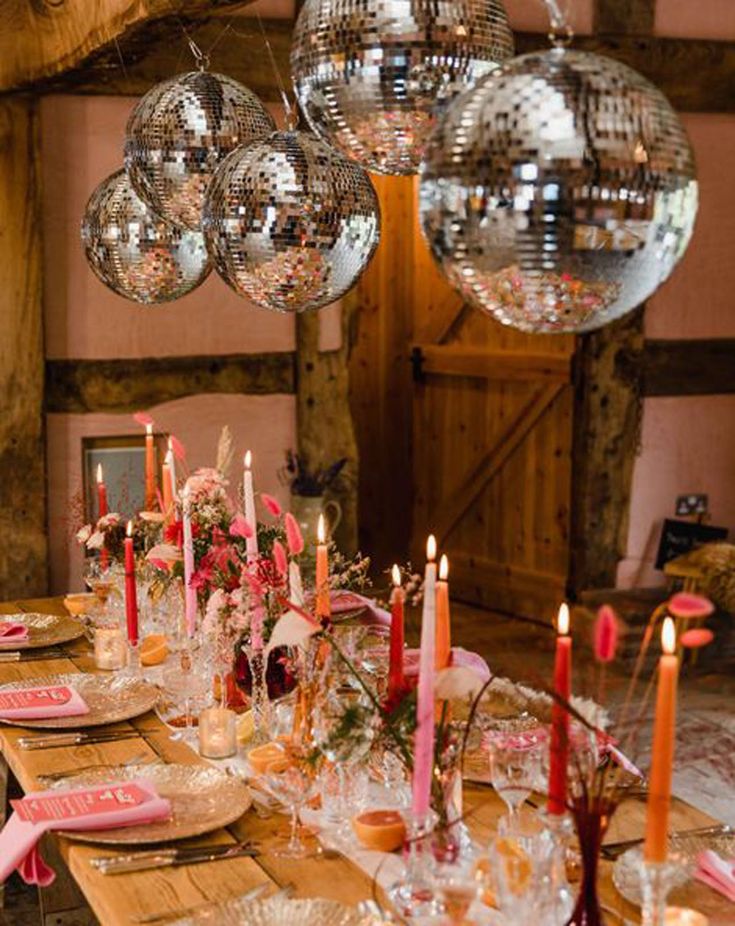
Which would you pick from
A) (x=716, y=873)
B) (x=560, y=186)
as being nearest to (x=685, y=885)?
(x=716, y=873)

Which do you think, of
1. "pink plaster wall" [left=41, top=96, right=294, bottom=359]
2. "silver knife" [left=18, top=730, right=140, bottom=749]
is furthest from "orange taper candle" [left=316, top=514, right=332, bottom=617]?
"pink plaster wall" [left=41, top=96, right=294, bottom=359]

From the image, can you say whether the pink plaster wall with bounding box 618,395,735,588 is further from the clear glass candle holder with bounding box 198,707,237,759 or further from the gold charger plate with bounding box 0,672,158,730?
the clear glass candle holder with bounding box 198,707,237,759

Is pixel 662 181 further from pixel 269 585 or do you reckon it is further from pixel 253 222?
pixel 269 585

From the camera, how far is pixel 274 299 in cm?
241

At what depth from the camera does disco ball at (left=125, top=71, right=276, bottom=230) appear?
2.72 meters

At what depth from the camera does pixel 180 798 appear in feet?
7.26

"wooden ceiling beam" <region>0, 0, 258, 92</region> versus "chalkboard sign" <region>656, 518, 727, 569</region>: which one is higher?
"wooden ceiling beam" <region>0, 0, 258, 92</region>

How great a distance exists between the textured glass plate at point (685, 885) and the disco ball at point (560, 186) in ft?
2.62

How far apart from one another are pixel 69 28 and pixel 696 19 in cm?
303

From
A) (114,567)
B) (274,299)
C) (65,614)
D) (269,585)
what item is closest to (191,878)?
(269,585)

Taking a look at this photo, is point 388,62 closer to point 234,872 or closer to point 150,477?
point 234,872

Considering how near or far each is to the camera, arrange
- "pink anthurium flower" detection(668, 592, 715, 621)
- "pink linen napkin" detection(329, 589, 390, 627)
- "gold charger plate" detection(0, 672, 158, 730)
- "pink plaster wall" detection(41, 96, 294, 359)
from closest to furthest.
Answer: "pink anthurium flower" detection(668, 592, 715, 621) < "gold charger plate" detection(0, 672, 158, 730) < "pink linen napkin" detection(329, 589, 390, 627) < "pink plaster wall" detection(41, 96, 294, 359)

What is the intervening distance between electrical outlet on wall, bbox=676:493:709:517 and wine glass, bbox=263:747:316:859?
422 centimetres

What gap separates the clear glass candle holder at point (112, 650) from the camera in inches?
119
